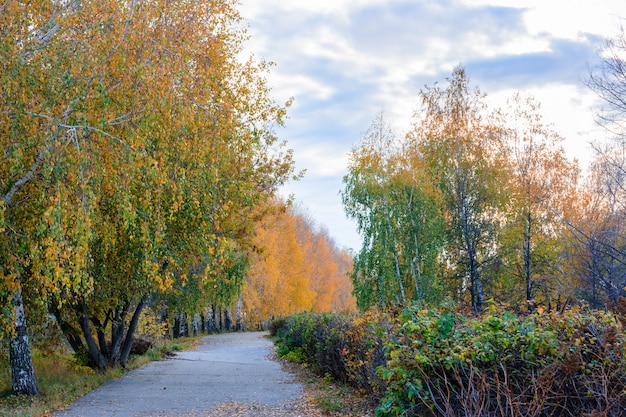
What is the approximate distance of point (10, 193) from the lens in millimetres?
7684

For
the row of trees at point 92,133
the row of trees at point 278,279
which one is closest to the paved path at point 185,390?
the row of trees at point 92,133

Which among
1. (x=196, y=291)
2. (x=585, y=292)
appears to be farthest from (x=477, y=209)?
(x=196, y=291)

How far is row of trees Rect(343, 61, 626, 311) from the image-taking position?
1021 inches

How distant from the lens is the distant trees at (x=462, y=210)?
85.2 feet

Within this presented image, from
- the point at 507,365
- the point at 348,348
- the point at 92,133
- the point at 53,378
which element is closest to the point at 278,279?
the point at 53,378

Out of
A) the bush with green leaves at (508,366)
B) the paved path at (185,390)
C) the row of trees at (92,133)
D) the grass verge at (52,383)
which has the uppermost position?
the row of trees at (92,133)

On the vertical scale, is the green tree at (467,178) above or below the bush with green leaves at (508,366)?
above

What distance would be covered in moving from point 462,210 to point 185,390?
17854 millimetres

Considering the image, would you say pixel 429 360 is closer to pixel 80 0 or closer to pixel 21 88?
pixel 21 88

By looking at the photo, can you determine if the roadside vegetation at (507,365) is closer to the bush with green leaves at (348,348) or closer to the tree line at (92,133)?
the bush with green leaves at (348,348)

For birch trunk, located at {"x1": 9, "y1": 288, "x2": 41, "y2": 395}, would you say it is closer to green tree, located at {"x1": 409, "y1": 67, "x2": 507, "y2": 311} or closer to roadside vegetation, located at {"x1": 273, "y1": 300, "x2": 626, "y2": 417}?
roadside vegetation, located at {"x1": 273, "y1": 300, "x2": 626, "y2": 417}

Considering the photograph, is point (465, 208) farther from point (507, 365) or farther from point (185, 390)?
point (507, 365)

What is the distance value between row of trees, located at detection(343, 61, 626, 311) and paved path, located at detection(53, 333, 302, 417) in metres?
10.3

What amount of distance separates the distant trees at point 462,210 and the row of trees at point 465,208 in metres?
0.05
